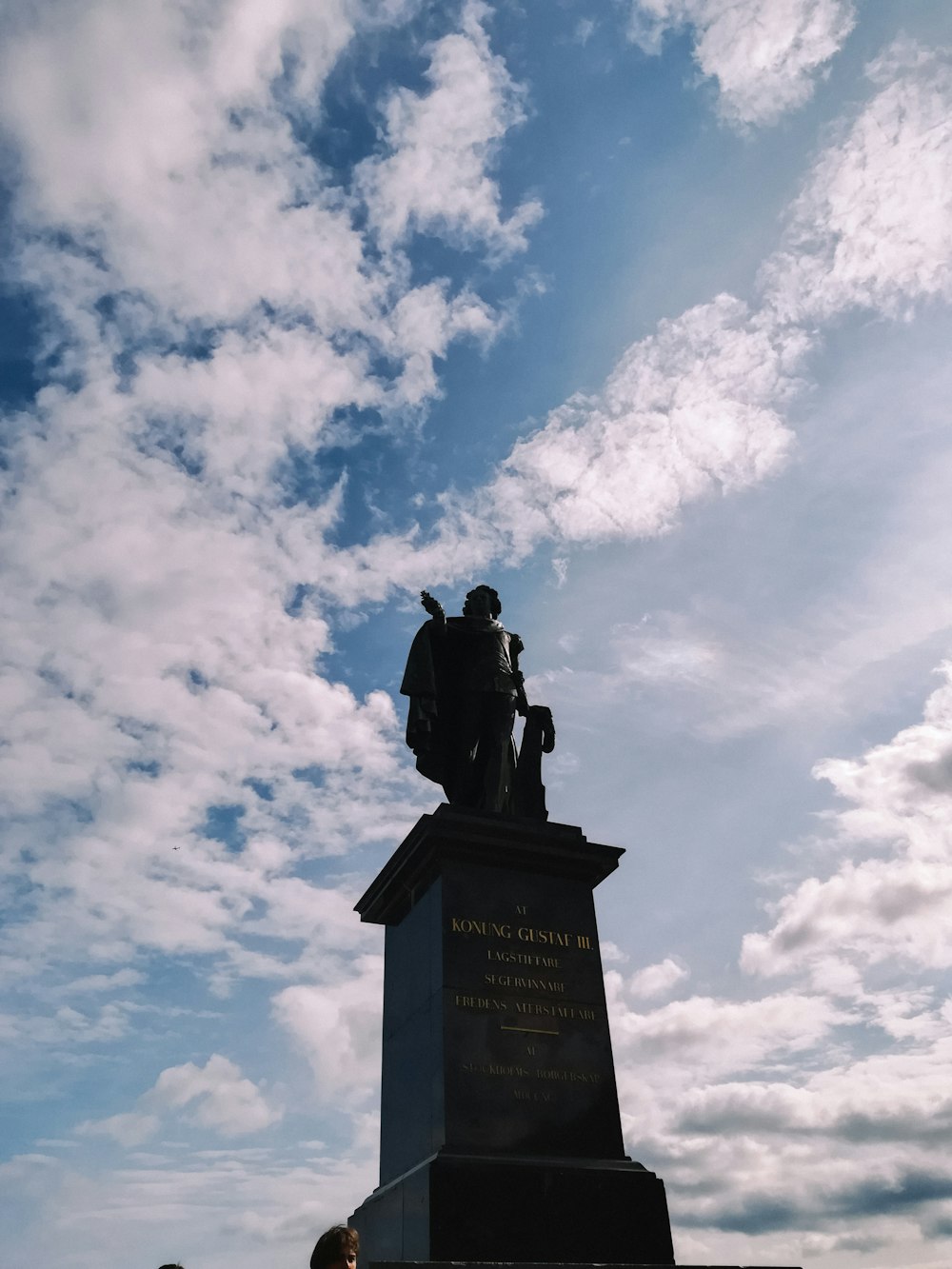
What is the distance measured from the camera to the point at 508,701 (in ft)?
39.8

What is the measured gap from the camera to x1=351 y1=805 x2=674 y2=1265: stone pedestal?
26.0ft

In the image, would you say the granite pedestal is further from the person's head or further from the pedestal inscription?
the person's head

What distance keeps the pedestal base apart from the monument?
1 centimetres

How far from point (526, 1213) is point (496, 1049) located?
4.54 feet

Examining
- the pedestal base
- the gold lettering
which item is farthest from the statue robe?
the pedestal base

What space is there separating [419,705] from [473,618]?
5.14 ft

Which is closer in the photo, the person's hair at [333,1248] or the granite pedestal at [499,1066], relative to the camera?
the person's hair at [333,1248]

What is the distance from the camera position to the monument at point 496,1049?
7918 mm

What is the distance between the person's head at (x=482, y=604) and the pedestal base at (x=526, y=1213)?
6828 millimetres

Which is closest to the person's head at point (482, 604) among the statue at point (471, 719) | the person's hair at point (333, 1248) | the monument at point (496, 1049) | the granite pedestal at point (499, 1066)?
the statue at point (471, 719)

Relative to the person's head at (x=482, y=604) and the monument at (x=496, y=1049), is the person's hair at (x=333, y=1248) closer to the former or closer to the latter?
the monument at (x=496, y=1049)

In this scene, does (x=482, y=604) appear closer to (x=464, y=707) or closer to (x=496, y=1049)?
(x=464, y=707)

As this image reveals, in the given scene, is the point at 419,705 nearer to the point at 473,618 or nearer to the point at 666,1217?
the point at 473,618

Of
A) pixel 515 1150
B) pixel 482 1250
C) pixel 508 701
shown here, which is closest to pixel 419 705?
pixel 508 701
